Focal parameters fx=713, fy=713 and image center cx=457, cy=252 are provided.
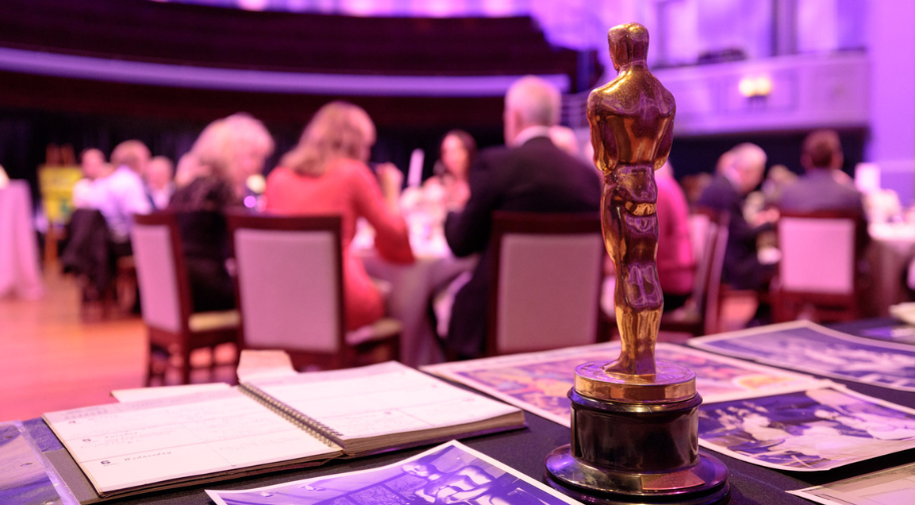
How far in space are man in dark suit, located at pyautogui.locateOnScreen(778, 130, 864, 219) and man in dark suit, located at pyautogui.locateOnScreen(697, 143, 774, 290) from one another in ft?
0.99

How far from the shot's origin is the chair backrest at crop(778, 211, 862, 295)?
363 centimetres

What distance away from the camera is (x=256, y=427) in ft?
2.16

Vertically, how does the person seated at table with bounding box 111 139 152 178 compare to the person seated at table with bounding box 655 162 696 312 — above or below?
above

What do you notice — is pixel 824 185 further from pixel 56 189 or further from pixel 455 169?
pixel 56 189

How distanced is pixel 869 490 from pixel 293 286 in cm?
211

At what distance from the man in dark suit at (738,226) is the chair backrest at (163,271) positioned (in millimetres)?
3240

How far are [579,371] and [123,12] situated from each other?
34.6 feet

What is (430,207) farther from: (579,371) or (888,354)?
(579,371)

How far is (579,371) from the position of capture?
0.54 meters

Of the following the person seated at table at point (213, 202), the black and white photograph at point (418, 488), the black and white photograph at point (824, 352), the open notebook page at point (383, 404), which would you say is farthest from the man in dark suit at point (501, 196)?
the black and white photograph at point (418, 488)

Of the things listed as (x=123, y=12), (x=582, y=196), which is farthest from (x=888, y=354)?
(x=123, y=12)

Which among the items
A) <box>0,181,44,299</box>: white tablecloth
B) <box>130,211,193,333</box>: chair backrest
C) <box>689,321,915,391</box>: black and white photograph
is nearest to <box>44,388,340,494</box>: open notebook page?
<box>689,321,915,391</box>: black and white photograph

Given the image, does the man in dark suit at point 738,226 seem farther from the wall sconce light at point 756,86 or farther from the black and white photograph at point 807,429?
the wall sconce light at point 756,86

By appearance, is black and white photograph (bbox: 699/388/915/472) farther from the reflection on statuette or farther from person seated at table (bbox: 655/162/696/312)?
person seated at table (bbox: 655/162/696/312)
